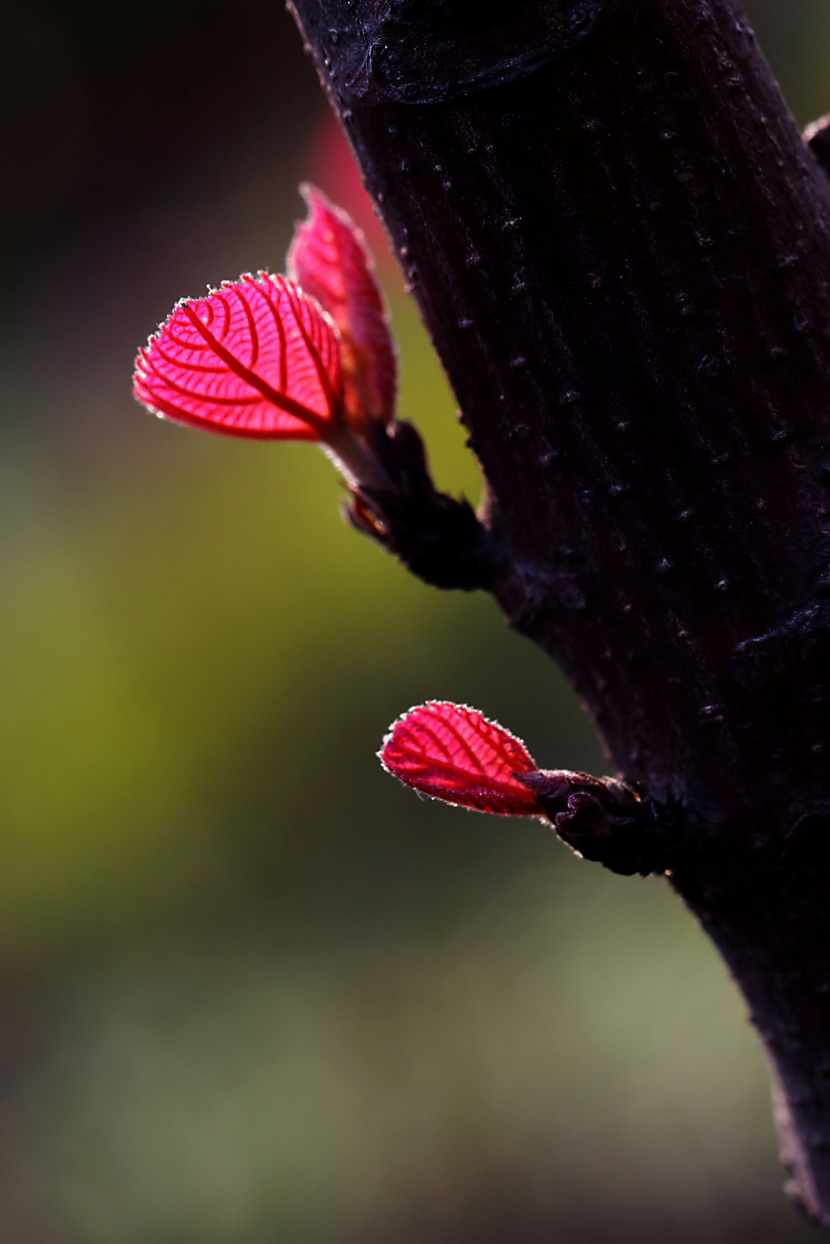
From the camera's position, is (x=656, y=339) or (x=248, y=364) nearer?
(x=656, y=339)

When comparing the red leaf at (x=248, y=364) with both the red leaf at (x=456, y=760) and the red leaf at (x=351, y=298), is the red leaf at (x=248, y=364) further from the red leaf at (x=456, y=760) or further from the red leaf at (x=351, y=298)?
the red leaf at (x=456, y=760)

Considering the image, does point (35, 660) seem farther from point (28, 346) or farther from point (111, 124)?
point (111, 124)

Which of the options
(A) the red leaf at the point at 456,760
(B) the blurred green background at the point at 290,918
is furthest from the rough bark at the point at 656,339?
(B) the blurred green background at the point at 290,918

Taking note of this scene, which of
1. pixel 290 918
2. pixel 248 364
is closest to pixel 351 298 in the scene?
pixel 248 364

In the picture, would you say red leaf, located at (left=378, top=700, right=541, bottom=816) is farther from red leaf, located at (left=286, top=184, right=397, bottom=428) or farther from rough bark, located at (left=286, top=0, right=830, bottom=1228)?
red leaf, located at (left=286, top=184, right=397, bottom=428)

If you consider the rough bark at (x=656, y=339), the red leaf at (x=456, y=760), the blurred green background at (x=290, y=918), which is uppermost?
the rough bark at (x=656, y=339)

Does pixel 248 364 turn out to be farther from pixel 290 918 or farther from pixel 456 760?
pixel 290 918
